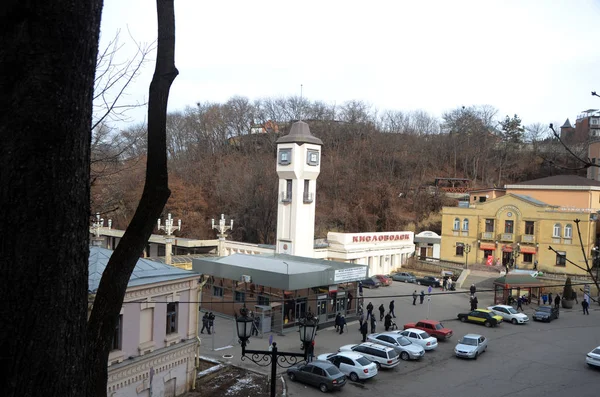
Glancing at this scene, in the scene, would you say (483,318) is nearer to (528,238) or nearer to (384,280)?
(384,280)

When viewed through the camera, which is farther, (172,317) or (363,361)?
(363,361)

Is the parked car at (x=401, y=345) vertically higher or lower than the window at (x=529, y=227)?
lower

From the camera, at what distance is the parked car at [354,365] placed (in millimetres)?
17484

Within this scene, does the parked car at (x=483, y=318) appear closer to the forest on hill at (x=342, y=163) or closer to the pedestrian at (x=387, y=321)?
the pedestrian at (x=387, y=321)

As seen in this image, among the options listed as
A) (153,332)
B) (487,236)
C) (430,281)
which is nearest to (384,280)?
(430,281)

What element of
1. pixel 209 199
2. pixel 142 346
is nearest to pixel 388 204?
pixel 209 199

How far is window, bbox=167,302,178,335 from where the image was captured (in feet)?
53.6

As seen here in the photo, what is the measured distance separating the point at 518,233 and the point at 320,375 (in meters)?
31.5

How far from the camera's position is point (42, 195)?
2.43m

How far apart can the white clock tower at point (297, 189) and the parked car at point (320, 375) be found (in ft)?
61.9

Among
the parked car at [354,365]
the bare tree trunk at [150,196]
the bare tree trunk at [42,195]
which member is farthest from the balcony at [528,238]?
the bare tree trunk at [42,195]

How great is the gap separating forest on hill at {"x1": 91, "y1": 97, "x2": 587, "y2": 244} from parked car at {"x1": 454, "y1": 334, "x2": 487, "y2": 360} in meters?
32.4

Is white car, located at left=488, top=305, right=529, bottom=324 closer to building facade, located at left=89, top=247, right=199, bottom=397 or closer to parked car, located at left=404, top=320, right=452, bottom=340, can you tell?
parked car, located at left=404, top=320, right=452, bottom=340

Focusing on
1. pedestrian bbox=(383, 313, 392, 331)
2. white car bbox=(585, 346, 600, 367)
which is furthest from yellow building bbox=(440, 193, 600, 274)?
white car bbox=(585, 346, 600, 367)
